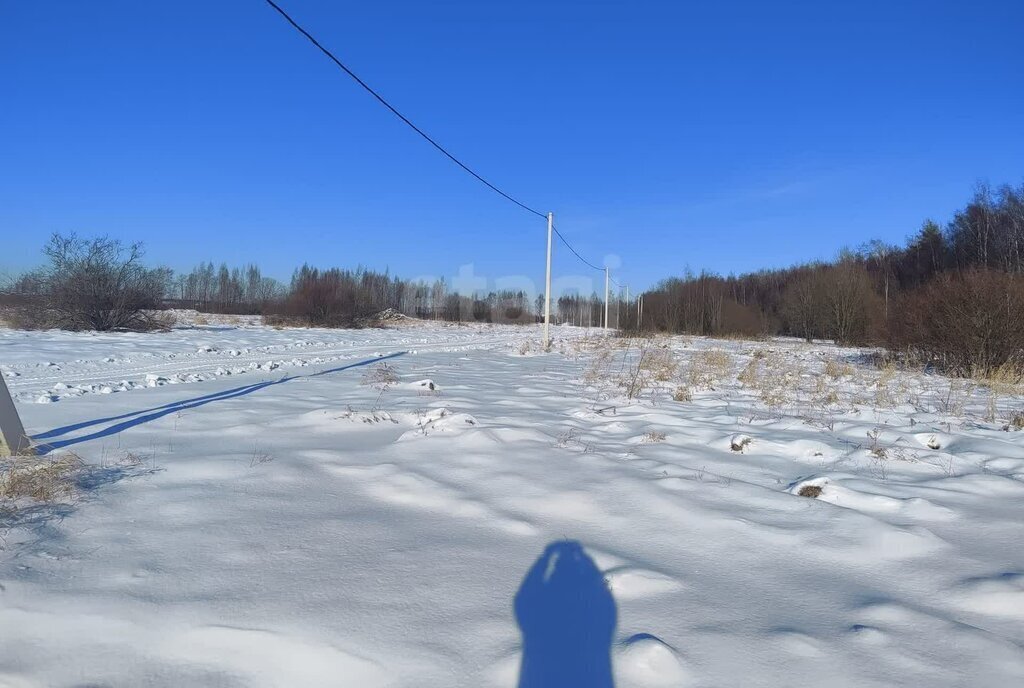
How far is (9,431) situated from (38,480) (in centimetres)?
90

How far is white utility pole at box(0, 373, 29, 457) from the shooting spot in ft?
11.2

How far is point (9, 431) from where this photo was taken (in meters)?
3.46

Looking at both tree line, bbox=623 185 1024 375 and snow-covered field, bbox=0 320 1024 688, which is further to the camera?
tree line, bbox=623 185 1024 375

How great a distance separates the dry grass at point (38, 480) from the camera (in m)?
2.77

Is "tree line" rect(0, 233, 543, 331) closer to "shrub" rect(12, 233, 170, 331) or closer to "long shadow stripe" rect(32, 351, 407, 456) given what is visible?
"shrub" rect(12, 233, 170, 331)

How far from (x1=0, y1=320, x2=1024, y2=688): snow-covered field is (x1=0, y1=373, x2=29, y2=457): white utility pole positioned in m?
0.20

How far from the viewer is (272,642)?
1735mm

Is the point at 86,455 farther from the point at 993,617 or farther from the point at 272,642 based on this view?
the point at 993,617

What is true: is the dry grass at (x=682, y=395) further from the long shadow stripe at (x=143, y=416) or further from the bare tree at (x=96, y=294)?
the bare tree at (x=96, y=294)

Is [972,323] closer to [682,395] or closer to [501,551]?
[682,395]

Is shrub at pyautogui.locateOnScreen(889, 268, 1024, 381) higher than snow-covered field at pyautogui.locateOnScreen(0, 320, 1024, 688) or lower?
higher

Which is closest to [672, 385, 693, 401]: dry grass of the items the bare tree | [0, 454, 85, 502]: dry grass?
[0, 454, 85, 502]: dry grass

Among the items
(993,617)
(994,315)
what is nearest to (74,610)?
(993,617)

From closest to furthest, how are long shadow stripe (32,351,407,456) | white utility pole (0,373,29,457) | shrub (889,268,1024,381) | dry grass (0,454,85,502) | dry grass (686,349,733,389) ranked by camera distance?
dry grass (0,454,85,502), white utility pole (0,373,29,457), long shadow stripe (32,351,407,456), dry grass (686,349,733,389), shrub (889,268,1024,381)
